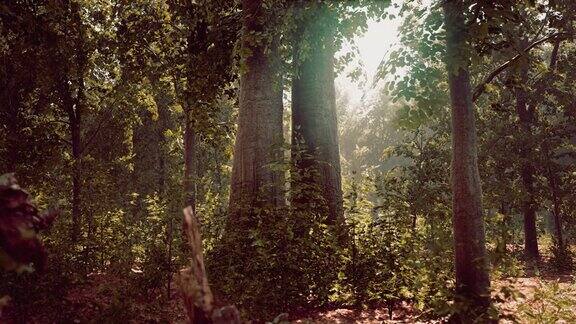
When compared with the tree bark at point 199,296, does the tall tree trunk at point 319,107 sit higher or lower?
higher

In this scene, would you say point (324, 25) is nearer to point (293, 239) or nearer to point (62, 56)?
point (293, 239)

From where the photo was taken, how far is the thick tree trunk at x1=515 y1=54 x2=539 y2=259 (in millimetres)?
16703

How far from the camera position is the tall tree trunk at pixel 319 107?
321 inches

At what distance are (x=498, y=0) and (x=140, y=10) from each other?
34.6 feet

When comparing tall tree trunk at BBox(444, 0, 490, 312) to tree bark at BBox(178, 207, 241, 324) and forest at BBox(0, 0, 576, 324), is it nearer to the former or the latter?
forest at BBox(0, 0, 576, 324)

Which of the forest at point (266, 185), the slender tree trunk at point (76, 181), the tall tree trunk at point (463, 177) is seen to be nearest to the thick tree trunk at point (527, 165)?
the forest at point (266, 185)

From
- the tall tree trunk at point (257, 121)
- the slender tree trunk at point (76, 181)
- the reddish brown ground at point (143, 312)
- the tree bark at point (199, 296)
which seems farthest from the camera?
the slender tree trunk at point (76, 181)

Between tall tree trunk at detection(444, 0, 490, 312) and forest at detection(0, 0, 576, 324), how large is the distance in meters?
0.02

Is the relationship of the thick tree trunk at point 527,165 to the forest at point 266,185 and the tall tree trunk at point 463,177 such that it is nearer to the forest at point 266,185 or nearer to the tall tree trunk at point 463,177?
the forest at point 266,185

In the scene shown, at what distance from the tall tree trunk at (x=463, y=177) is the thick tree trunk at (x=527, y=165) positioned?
12.5 metres

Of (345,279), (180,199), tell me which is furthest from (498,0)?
(180,199)

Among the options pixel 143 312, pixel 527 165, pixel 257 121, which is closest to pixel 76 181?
pixel 257 121

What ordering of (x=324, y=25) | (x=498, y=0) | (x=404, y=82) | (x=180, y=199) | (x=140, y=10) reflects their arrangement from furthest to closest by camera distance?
1. (x=140, y=10)
2. (x=324, y=25)
3. (x=180, y=199)
4. (x=404, y=82)
5. (x=498, y=0)

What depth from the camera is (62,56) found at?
10.9 metres
